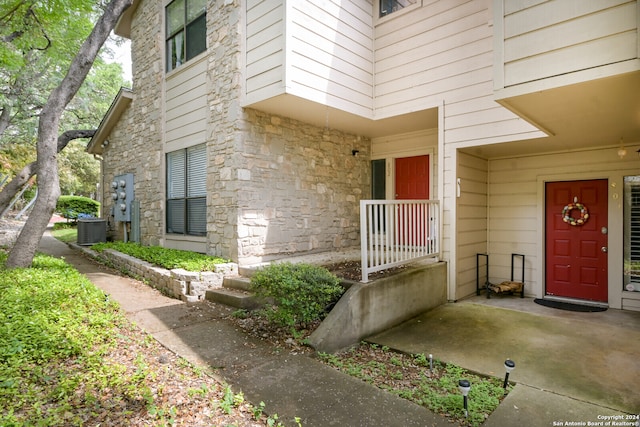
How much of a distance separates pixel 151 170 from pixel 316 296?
5.75 meters

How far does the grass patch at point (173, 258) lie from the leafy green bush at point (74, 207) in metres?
12.0

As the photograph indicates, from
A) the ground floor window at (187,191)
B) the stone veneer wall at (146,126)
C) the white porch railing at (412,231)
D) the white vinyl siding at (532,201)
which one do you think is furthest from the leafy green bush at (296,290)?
the stone veneer wall at (146,126)

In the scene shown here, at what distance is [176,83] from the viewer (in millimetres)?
6941

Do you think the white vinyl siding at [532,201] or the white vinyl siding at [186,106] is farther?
the white vinyl siding at [186,106]

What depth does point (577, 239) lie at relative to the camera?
5340mm

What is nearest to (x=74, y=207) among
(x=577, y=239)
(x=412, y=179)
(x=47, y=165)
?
(x=47, y=165)

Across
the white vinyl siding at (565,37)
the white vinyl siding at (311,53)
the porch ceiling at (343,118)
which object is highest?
the white vinyl siding at (311,53)

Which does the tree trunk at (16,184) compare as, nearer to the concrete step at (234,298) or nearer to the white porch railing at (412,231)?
the concrete step at (234,298)

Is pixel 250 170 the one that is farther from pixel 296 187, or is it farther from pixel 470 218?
pixel 470 218

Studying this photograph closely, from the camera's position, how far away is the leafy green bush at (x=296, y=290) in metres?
3.58

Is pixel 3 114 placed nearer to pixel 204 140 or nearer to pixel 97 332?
pixel 204 140

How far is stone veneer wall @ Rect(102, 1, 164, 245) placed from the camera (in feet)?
24.3

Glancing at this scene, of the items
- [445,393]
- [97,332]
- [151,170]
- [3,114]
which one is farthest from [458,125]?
[3,114]

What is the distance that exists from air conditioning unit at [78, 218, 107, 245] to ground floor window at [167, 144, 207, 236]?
3559 millimetres
